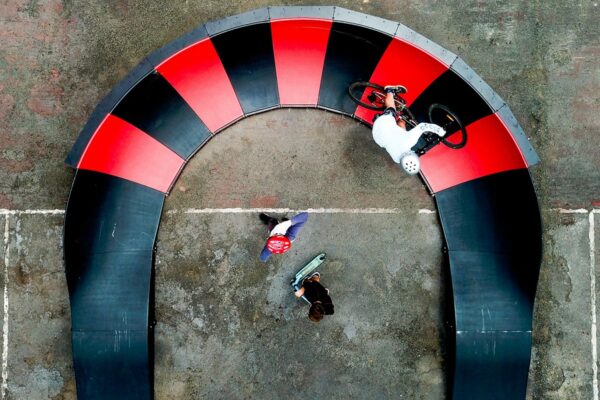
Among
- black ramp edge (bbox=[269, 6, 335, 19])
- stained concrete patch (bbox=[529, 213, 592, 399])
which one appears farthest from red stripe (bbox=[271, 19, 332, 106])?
stained concrete patch (bbox=[529, 213, 592, 399])

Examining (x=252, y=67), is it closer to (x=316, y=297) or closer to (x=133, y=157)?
(x=133, y=157)

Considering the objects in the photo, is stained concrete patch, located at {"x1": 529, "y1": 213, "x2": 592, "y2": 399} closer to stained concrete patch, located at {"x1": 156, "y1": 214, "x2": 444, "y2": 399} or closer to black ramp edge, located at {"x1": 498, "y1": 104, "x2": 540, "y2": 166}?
black ramp edge, located at {"x1": 498, "y1": 104, "x2": 540, "y2": 166}

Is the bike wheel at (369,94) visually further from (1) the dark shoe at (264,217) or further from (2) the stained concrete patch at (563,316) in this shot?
(2) the stained concrete patch at (563,316)

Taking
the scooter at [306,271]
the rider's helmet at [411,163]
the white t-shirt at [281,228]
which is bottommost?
the scooter at [306,271]

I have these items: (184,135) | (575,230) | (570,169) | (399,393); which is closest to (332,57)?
(184,135)

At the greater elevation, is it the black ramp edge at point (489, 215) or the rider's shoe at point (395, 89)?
the rider's shoe at point (395, 89)

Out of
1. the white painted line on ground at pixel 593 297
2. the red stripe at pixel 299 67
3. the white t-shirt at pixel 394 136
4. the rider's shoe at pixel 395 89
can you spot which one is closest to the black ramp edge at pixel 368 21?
the red stripe at pixel 299 67

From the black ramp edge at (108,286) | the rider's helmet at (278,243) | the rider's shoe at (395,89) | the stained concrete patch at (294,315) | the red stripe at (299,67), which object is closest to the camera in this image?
the rider's helmet at (278,243)
